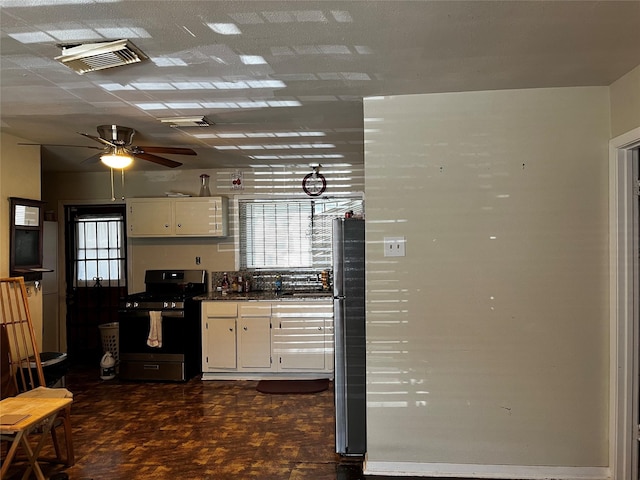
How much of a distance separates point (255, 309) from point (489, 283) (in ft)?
9.00

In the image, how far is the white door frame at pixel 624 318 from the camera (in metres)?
2.81

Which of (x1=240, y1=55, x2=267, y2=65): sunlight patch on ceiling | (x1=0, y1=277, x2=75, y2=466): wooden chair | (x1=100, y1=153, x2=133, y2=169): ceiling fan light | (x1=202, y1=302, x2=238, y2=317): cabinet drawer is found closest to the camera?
(x1=240, y1=55, x2=267, y2=65): sunlight patch on ceiling

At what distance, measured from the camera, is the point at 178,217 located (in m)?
5.48

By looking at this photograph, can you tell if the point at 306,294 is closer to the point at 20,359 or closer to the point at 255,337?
the point at 255,337

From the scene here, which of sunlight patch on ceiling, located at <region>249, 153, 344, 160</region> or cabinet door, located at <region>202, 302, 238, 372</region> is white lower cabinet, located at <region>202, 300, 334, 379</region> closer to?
cabinet door, located at <region>202, 302, 238, 372</region>

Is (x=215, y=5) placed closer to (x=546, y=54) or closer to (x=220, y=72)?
(x=220, y=72)

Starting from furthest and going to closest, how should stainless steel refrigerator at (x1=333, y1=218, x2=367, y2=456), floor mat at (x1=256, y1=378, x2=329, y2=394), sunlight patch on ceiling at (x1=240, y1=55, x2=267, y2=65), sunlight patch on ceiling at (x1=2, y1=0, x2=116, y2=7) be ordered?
floor mat at (x1=256, y1=378, x2=329, y2=394)
stainless steel refrigerator at (x1=333, y1=218, x2=367, y2=456)
sunlight patch on ceiling at (x1=240, y1=55, x2=267, y2=65)
sunlight patch on ceiling at (x1=2, y1=0, x2=116, y2=7)

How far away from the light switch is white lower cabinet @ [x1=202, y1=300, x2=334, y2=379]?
2053 millimetres

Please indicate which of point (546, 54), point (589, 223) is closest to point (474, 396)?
point (589, 223)

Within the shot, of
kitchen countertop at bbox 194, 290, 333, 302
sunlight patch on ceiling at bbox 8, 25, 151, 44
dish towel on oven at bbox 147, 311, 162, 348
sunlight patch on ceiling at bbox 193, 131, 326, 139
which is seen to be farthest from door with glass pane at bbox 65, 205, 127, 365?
sunlight patch on ceiling at bbox 8, 25, 151, 44

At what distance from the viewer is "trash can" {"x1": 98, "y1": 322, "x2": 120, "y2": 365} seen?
5.50 metres

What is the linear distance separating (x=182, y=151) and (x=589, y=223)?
111 inches

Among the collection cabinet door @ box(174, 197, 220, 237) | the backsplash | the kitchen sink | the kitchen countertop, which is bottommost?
the kitchen countertop

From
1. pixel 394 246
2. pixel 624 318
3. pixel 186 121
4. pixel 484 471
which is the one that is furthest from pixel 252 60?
pixel 484 471
